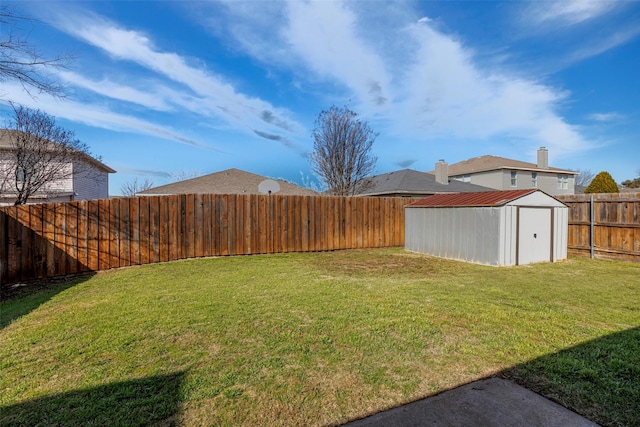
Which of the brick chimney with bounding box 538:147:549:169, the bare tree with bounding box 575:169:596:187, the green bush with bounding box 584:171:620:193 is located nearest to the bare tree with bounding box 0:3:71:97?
the green bush with bounding box 584:171:620:193

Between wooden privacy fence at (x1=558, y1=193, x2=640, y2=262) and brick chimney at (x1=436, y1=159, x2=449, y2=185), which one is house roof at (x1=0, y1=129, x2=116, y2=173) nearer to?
wooden privacy fence at (x1=558, y1=193, x2=640, y2=262)

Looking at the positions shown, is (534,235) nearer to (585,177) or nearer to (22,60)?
(22,60)

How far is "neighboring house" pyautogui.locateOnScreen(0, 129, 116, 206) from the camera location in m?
11.0

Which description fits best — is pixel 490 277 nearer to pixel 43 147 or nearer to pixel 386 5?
pixel 386 5

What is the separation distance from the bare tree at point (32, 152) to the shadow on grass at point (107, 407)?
11.1m

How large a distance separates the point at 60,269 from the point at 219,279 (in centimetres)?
396

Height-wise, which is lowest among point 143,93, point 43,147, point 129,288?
point 129,288

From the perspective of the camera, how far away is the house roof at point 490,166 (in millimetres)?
24427

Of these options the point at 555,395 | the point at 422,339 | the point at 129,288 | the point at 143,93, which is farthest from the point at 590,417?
the point at 143,93

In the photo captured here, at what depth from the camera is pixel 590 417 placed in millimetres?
2018

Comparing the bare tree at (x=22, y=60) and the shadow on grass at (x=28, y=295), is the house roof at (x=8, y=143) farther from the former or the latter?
the shadow on grass at (x=28, y=295)

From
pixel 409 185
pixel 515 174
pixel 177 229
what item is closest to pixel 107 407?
pixel 177 229

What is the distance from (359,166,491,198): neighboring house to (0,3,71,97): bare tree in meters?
15.8

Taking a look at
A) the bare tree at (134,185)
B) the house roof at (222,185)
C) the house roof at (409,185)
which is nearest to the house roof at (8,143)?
the house roof at (222,185)
